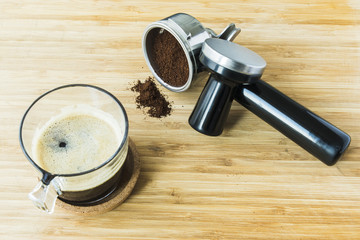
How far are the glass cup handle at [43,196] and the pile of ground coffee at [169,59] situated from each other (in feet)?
1.33

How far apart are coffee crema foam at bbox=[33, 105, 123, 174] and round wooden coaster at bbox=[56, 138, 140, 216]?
9 cm

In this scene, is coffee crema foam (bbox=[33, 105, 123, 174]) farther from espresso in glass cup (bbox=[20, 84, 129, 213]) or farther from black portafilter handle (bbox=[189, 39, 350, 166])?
black portafilter handle (bbox=[189, 39, 350, 166])

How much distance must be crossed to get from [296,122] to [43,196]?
1.73 ft

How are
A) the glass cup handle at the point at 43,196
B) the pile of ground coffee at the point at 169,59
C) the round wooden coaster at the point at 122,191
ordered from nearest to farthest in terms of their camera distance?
the glass cup handle at the point at 43,196 → the round wooden coaster at the point at 122,191 → the pile of ground coffee at the point at 169,59

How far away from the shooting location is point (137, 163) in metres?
0.83

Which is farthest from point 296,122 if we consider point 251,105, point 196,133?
point 196,133

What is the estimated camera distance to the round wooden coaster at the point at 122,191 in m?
0.76

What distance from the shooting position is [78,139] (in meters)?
0.75

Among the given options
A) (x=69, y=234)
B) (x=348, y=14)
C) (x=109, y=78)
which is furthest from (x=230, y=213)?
(x=348, y=14)

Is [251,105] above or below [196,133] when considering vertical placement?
above

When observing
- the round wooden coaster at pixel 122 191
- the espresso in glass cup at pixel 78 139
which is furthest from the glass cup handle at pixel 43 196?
A: the round wooden coaster at pixel 122 191

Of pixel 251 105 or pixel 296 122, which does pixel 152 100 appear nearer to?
pixel 251 105

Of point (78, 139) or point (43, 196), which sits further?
point (78, 139)

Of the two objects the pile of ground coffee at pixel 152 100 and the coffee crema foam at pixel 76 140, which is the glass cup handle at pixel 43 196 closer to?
the coffee crema foam at pixel 76 140
